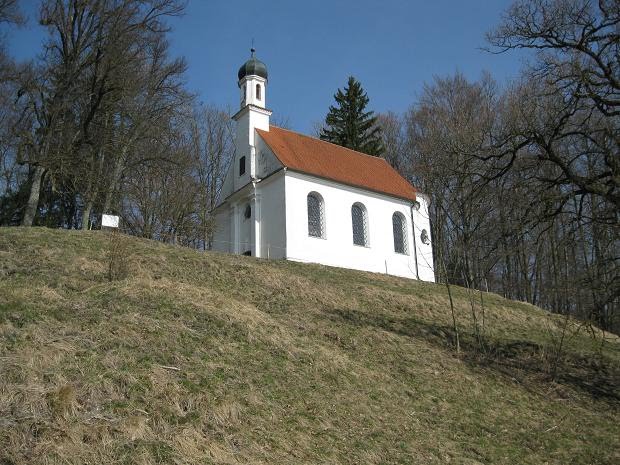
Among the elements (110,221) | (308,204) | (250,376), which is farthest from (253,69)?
(250,376)

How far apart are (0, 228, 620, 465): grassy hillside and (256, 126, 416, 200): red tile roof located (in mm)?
10263

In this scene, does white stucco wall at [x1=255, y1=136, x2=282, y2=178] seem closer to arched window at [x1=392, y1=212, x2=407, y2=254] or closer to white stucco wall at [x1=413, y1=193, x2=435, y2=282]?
arched window at [x1=392, y1=212, x2=407, y2=254]

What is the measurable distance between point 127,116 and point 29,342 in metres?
18.7

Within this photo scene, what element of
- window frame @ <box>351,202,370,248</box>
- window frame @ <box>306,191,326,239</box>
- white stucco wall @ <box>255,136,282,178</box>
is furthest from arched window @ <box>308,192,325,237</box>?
white stucco wall @ <box>255,136,282,178</box>

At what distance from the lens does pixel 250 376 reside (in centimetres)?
888

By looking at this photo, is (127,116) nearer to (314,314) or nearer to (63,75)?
(63,75)

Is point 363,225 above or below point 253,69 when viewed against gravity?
below

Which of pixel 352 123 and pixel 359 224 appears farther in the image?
pixel 352 123

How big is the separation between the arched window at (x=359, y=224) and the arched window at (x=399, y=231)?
6.03ft

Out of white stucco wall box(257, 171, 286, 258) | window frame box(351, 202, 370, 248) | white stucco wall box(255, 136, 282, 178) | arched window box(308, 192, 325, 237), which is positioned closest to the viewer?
white stucco wall box(257, 171, 286, 258)

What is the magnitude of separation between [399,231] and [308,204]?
5404 mm

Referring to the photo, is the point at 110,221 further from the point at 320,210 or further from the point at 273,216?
the point at 320,210

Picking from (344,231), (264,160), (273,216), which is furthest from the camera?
(264,160)

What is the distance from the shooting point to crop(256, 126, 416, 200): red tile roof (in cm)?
2619
